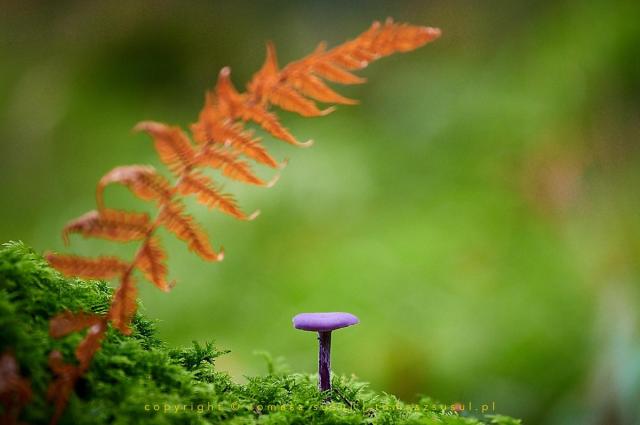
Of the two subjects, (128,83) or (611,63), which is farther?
(128,83)

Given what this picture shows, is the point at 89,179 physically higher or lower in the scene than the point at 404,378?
higher

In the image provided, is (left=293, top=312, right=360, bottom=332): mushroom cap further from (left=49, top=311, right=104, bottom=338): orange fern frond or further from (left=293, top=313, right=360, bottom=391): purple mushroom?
(left=49, top=311, right=104, bottom=338): orange fern frond

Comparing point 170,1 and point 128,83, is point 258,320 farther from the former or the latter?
point 170,1

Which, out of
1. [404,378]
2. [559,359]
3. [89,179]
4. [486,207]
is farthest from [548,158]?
[89,179]

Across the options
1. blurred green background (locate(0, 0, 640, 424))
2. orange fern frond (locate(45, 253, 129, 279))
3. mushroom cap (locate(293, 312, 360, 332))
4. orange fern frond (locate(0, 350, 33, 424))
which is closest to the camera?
orange fern frond (locate(0, 350, 33, 424))

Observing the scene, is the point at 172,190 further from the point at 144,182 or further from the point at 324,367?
the point at 324,367

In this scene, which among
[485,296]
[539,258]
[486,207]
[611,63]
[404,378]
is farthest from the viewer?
[611,63]

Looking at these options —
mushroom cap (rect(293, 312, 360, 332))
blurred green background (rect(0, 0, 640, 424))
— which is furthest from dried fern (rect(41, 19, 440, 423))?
blurred green background (rect(0, 0, 640, 424))
